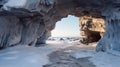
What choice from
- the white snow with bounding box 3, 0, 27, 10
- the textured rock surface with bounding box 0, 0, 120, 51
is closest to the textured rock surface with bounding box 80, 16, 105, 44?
the textured rock surface with bounding box 0, 0, 120, 51

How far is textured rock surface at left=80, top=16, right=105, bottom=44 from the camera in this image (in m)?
26.6

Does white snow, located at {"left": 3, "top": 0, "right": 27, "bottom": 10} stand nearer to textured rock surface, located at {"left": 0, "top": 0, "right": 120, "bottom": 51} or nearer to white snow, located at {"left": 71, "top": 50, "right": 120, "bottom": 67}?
textured rock surface, located at {"left": 0, "top": 0, "right": 120, "bottom": 51}

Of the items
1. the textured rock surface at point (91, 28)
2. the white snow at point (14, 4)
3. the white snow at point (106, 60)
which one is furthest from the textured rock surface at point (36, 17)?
the textured rock surface at point (91, 28)

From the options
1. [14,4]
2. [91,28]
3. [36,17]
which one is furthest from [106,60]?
[91,28]

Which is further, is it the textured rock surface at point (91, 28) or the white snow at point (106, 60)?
the textured rock surface at point (91, 28)

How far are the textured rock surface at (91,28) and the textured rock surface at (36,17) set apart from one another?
7.51 m

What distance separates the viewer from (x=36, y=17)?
56.9 ft

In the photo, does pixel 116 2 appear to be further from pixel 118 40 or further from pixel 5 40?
pixel 5 40

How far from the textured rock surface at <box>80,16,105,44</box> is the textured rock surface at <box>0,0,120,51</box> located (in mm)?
7505

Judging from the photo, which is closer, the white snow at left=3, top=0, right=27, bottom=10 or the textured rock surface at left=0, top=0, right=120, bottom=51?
the white snow at left=3, top=0, right=27, bottom=10

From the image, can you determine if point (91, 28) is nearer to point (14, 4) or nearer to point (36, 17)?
point (36, 17)

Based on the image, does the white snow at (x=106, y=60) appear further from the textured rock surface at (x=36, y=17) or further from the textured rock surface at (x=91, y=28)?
the textured rock surface at (x=91, y=28)

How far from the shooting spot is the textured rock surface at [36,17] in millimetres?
13963

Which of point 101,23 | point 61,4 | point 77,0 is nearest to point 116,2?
point 77,0
